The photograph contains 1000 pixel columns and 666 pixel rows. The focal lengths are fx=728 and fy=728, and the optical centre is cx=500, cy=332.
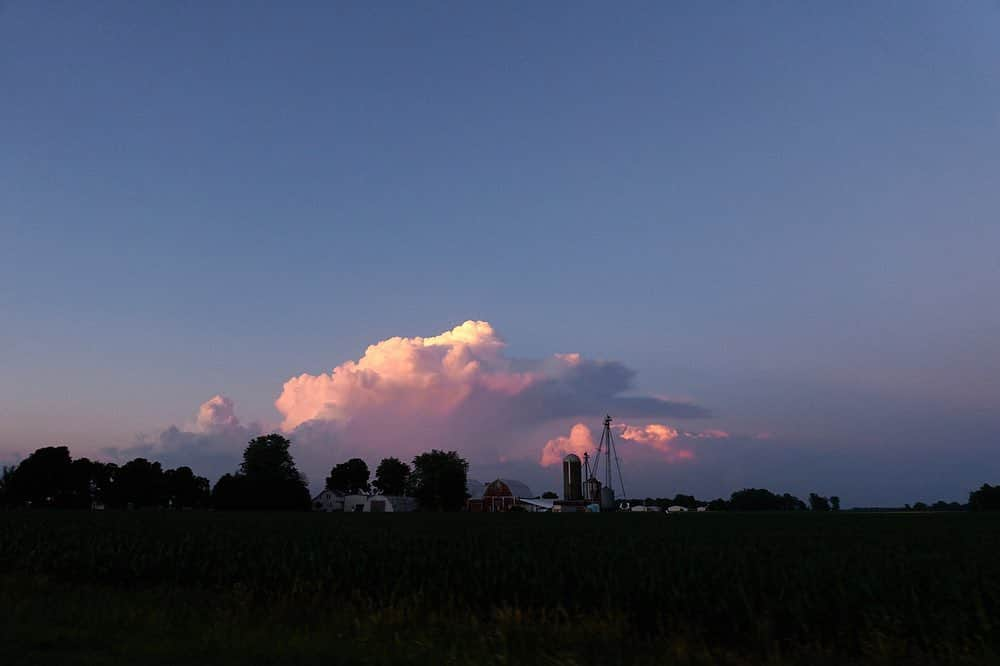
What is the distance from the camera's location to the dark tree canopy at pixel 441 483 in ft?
512

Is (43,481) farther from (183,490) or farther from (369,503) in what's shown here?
(369,503)

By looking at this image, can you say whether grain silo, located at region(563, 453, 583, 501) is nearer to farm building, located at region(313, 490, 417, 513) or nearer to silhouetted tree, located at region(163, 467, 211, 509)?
farm building, located at region(313, 490, 417, 513)

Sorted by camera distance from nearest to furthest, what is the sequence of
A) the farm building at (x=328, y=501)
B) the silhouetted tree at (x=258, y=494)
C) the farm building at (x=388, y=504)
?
the silhouetted tree at (x=258, y=494) < the farm building at (x=388, y=504) < the farm building at (x=328, y=501)

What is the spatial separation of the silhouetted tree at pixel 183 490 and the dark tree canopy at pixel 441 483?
47764mm

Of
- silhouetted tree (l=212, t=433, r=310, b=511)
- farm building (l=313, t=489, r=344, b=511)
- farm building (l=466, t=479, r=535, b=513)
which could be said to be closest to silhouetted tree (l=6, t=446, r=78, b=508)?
silhouetted tree (l=212, t=433, r=310, b=511)

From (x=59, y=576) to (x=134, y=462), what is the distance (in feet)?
487

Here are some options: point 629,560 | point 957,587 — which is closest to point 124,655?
point 629,560

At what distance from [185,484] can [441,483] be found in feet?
197

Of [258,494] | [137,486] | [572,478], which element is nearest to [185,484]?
[137,486]

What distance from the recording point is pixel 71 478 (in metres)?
140

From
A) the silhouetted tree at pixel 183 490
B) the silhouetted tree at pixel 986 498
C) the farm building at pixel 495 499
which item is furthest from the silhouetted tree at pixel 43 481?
the silhouetted tree at pixel 986 498

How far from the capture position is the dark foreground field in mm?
10648

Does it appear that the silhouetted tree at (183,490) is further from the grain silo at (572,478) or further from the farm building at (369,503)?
the grain silo at (572,478)

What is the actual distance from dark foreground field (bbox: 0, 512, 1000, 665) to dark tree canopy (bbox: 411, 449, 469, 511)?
134715 millimetres
